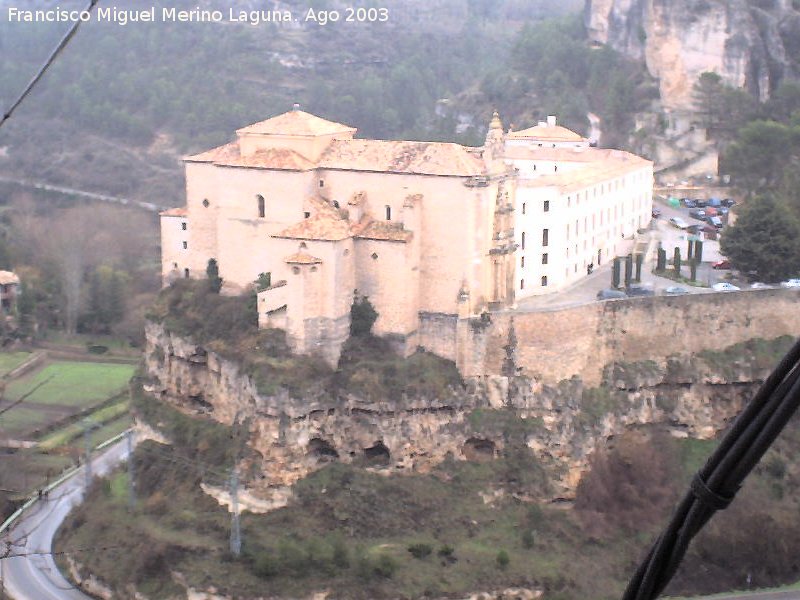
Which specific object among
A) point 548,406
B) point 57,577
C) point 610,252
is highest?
point 610,252

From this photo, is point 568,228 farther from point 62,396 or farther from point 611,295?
point 62,396

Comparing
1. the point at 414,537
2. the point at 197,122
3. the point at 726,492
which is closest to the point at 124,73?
the point at 197,122

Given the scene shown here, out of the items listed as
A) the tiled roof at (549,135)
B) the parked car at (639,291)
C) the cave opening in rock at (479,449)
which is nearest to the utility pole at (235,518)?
the cave opening in rock at (479,449)

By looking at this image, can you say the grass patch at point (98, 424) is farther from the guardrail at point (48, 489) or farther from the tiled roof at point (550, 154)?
the tiled roof at point (550, 154)

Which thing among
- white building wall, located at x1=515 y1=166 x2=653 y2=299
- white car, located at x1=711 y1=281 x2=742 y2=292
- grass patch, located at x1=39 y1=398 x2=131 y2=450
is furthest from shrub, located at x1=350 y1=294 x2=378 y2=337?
grass patch, located at x1=39 y1=398 x2=131 y2=450

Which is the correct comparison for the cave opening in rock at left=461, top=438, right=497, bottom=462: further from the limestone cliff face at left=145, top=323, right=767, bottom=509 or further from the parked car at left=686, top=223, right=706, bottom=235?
the parked car at left=686, top=223, right=706, bottom=235

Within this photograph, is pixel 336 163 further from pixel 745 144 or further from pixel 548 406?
pixel 745 144
